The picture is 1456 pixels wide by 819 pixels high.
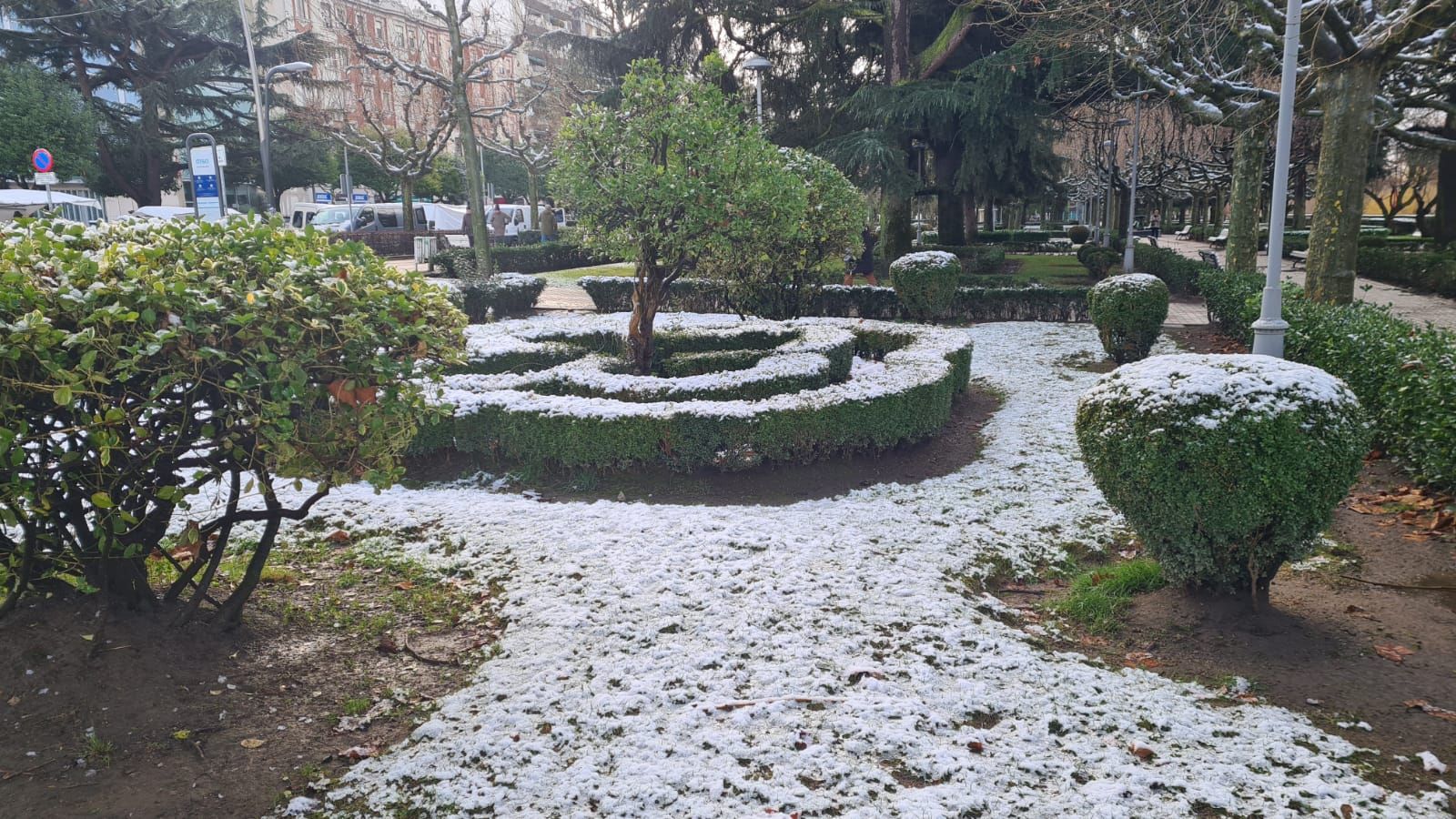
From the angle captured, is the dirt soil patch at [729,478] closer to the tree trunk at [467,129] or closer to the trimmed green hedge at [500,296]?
the trimmed green hedge at [500,296]

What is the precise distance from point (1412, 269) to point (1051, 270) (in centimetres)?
923

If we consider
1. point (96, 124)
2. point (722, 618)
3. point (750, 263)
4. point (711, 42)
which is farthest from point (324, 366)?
point (96, 124)

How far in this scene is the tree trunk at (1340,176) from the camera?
11.1 metres

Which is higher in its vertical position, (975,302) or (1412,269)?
(1412,269)

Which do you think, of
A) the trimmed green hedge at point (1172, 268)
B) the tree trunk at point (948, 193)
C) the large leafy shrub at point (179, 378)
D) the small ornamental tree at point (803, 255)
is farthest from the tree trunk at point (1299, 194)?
the large leafy shrub at point (179, 378)

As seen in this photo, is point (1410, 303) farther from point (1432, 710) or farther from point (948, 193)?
point (1432, 710)

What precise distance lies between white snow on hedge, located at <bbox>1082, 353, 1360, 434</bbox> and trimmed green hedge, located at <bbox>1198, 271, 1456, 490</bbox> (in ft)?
8.16

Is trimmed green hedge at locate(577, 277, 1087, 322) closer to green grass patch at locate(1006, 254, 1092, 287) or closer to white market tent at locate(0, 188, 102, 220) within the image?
green grass patch at locate(1006, 254, 1092, 287)

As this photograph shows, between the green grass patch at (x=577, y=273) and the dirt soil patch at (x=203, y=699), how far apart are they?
69.7ft

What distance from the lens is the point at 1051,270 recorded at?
27.6 metres

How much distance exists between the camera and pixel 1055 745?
144 inches

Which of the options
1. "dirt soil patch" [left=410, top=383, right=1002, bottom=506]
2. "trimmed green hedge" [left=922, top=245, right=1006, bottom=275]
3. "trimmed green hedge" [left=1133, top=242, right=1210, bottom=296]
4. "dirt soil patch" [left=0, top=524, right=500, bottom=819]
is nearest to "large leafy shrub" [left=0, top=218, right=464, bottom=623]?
"dirt soil patch" [left=0, top=524, right=500, bottom=819]

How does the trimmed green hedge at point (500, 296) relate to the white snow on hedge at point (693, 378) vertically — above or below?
above

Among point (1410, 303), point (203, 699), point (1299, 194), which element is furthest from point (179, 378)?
point (1299, 194)
